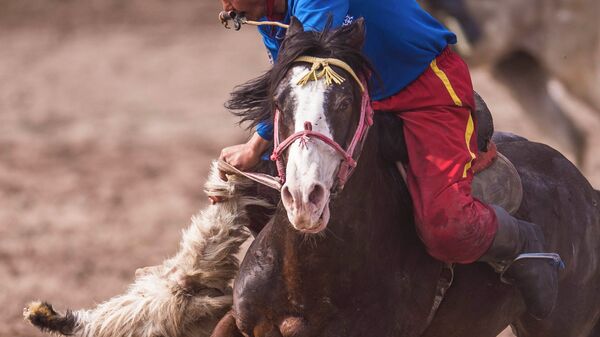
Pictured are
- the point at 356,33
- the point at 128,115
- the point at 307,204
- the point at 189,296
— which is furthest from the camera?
the point at 128,115

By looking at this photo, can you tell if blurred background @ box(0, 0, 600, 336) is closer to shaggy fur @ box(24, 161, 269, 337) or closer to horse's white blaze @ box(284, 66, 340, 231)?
shaggy fur @ box(24, 161, 269, 337)

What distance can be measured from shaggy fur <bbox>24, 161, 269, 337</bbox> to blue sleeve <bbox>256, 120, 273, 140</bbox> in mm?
366

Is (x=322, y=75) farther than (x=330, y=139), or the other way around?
(x=322, y=75)

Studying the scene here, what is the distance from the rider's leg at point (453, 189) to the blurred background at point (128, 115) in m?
3.22

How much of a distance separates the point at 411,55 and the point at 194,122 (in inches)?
302

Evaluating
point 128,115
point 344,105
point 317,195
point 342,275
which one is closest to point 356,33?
point 344,105

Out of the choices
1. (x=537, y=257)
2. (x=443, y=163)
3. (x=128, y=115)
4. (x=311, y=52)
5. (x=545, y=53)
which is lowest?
(x=128, y=115)

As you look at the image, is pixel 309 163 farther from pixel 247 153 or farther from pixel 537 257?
pixel 537 257

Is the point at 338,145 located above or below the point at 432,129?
above

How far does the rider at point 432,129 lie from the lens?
148 inches

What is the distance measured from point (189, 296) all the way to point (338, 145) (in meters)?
1.22

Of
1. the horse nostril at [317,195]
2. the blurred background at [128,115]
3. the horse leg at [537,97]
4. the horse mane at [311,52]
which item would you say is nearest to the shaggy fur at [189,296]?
the horse mane at [311,52]

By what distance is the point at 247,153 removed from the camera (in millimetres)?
4035

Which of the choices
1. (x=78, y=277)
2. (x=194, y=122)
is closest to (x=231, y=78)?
(x=194, y=122)
